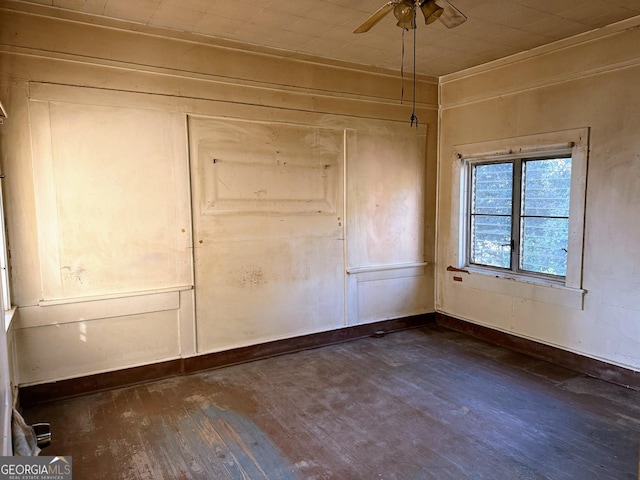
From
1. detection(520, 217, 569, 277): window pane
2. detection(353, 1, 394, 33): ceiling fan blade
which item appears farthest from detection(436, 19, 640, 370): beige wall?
detection(353, 1, 394, 33): ceiling fan blade

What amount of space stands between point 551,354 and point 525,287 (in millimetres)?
662

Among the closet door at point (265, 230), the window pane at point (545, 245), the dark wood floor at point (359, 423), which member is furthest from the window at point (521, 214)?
the closet door at point (265, 230)

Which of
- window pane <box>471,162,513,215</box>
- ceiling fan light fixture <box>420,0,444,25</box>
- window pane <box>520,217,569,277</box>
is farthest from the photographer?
window pane <box>471,162,513,215</box>

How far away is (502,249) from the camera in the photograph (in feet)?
15.0

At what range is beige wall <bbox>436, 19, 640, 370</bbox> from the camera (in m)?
3.46

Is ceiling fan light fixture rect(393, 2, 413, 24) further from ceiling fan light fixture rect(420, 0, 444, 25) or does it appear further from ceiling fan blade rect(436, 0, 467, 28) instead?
ceiling fan blade rect(436, 0, 467, 28)

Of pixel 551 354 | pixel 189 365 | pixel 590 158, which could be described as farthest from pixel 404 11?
pixel 551 354

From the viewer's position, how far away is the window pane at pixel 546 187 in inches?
156

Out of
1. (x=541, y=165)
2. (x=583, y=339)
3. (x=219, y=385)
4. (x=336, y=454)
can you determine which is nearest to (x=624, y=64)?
(x=541, y=165)

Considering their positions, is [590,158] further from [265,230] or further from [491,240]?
[265,230]

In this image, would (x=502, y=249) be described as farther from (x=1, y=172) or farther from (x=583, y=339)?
(x=1, y=172)

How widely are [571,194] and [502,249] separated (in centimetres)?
96

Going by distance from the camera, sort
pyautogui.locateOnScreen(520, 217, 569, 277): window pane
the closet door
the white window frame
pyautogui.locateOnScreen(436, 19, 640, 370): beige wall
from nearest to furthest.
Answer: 1. pyautogui.locateOnScreen(436, 19, 640, 370): beige wall
2. the white window frame
3. the closet door
4. pyautogui.locateOnScreen(520, 217, 569, 277): window pane

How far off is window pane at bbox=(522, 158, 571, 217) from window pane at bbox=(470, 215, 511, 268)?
1.05ft
